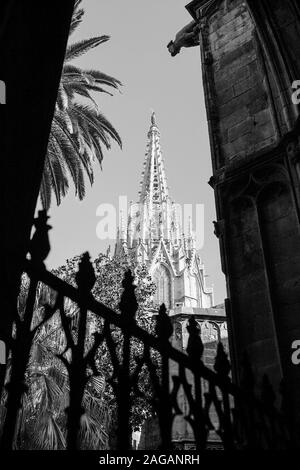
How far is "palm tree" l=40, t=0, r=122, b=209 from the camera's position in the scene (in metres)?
13.7

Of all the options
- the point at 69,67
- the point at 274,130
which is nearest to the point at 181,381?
the point at 274,130

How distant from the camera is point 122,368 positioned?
2287 mm

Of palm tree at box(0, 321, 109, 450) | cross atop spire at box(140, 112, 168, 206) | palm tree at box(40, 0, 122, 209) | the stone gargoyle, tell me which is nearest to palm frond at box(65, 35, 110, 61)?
palm tree at box(40, 0, 122, 209)

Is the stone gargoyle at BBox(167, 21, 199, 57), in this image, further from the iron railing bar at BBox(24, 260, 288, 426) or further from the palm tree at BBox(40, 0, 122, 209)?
the iron railing bar at BBox(24, 260, 288, 426)

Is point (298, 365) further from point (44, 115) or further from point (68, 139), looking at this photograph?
point (68, 139)

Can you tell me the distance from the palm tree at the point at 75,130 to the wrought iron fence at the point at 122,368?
11.1 metres

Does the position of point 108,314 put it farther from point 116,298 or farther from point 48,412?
point 116,298

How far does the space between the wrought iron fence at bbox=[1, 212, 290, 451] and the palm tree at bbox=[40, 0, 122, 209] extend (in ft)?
36.6

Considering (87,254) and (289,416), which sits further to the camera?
(289,416)

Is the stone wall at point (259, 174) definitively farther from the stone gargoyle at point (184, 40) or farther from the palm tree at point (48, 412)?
the palm tree at point (48, 412)

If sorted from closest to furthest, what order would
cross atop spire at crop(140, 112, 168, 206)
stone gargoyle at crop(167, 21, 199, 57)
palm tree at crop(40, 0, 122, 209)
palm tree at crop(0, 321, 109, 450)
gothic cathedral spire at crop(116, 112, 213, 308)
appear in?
1. palm tree at crop(0, 321, 109, 450)
2. stone gargoyle at crop(167, 21, 199, 57)
3. palm tree at crop(40, 0, 122, 209)
4. gothic cathedral spire at crop(116, 112, 213, 308)
5. cross atop spire at crop(140, 112, 168, 206)

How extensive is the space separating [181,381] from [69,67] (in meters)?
13.4

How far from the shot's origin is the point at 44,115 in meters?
2.51

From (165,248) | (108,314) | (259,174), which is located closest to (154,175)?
(165,248)
